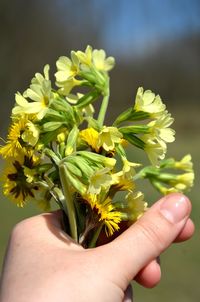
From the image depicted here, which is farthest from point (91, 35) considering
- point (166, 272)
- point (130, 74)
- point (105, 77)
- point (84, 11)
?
point (105, 77)

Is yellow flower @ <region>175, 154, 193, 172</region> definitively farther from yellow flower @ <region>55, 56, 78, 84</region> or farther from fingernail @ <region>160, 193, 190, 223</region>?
yellow flower @ <region>55, 56, 78, 84</region>

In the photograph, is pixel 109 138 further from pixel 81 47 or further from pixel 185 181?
pixel 81 47

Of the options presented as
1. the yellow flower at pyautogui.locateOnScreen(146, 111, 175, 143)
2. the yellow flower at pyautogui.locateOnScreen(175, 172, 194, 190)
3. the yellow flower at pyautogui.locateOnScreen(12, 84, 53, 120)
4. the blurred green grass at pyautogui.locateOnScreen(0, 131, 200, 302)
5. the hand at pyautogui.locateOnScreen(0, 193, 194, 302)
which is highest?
the yellow flower at pyautogui.locateOnScreen(12, 84, 53, 120)

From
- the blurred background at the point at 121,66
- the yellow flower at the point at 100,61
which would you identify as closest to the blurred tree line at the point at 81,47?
the blurred background at the point at 121,66

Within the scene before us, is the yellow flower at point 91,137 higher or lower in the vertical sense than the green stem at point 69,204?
higher

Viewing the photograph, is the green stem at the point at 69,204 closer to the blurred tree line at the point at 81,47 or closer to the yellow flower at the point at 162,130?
the yellow flower at the point at 162,130

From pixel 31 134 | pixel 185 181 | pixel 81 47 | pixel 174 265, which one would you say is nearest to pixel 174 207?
pixel 185 181

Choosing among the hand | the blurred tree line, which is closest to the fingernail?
the hand

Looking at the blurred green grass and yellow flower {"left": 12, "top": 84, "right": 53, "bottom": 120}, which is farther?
the blurred green grass
